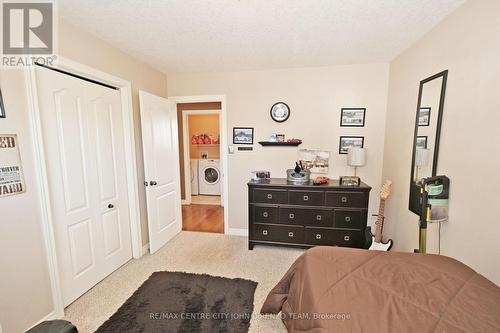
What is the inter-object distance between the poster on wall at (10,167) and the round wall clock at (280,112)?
105 inches

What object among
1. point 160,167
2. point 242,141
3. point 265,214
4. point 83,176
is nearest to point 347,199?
point 265,214

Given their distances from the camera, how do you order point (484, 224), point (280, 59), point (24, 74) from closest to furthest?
point (484, 224) < point (24, 74) < point (280, 59)

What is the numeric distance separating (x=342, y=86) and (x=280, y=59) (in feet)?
3.15

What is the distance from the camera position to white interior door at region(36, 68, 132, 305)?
1.82 metres

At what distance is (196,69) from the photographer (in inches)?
123

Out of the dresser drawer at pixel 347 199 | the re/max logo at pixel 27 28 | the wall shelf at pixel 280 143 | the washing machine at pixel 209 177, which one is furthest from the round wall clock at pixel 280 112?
the washing machine at pixel 209 177

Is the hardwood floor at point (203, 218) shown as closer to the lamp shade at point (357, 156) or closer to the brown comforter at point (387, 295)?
the lamp shade at point (357, 156)

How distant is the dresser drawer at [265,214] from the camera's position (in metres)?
2.89

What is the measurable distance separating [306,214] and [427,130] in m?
A: 1.55

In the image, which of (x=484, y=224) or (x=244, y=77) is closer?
(x=484, y=224)

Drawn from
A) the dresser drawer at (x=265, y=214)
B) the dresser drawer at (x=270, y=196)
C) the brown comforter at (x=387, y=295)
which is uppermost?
the dresser drawer at (x=270, y=196)

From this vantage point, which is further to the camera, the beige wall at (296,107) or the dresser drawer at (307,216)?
the beige wall at (296,107)

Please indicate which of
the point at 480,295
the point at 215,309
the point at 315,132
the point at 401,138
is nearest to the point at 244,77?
the point at 315,132

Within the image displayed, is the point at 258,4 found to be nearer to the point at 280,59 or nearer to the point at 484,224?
the point at 280,59
